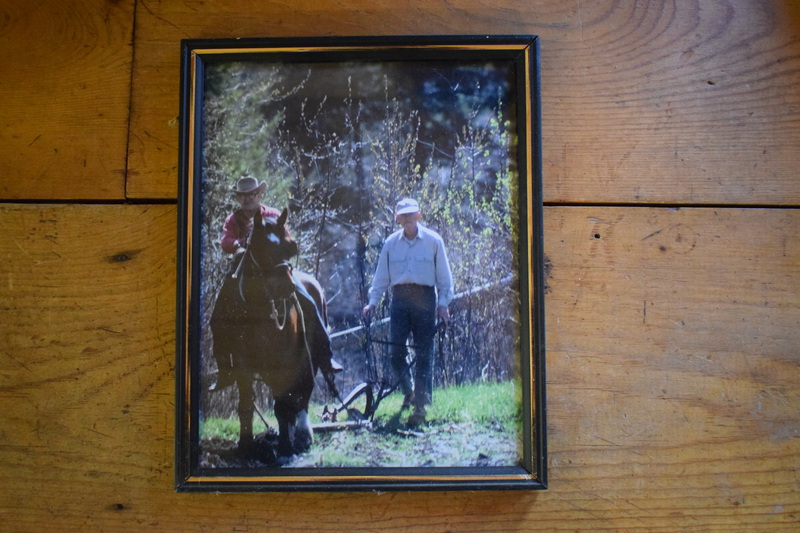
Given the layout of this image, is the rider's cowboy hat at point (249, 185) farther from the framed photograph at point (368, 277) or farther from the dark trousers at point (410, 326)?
the dark trousers at point (410, 326)

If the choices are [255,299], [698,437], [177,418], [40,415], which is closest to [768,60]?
[698,437]

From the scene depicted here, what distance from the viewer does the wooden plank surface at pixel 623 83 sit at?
71cm

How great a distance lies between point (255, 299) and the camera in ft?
2.26

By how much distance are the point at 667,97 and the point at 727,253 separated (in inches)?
8.8

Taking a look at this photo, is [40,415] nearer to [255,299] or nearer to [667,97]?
[255,299]

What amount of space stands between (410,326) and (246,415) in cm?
24

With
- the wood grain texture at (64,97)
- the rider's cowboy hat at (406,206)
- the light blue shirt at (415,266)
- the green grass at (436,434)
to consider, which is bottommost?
the green grass at (436,434)

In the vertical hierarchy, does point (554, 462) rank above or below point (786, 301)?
below

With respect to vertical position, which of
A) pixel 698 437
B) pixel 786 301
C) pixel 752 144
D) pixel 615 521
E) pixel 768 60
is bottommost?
pixel 615 521

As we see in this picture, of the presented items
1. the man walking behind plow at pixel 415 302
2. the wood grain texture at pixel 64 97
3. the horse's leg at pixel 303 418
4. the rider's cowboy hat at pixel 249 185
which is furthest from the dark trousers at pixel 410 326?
the wood grain texture at pixel 64 97

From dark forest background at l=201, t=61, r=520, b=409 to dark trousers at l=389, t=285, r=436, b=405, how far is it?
2 centimetres

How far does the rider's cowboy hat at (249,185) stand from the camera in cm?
70

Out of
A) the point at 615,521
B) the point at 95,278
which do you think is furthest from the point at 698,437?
the point at 95,278

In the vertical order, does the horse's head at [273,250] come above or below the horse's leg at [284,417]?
above
